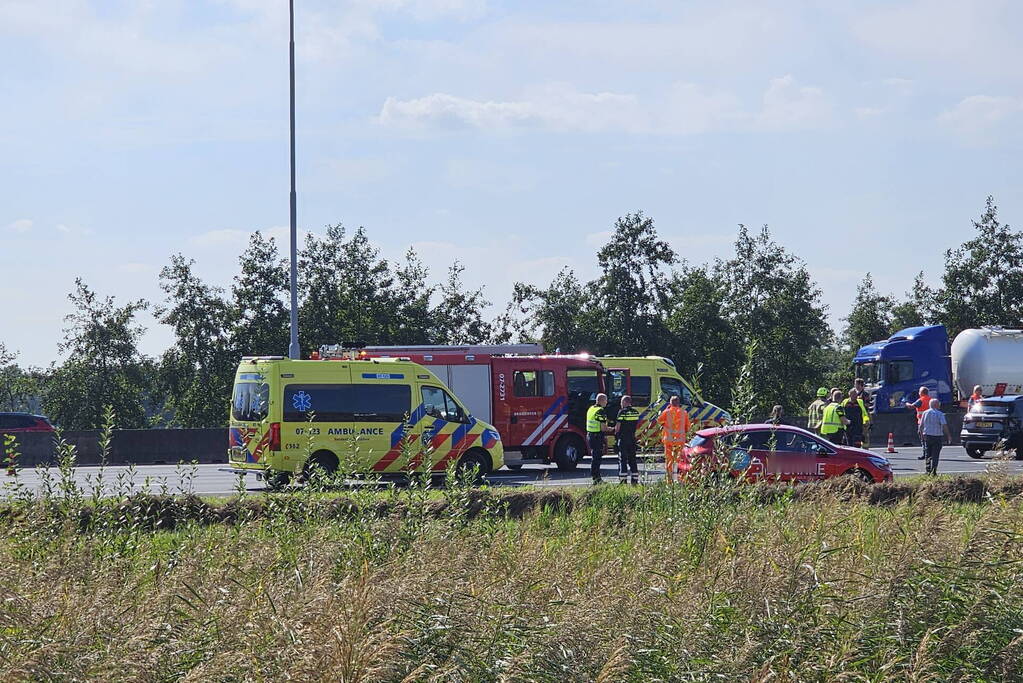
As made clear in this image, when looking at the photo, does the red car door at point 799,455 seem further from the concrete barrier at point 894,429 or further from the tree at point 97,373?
the tree at point 97,373

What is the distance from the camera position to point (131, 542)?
9.16 m

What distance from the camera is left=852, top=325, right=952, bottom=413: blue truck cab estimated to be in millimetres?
40344

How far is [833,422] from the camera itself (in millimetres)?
22500

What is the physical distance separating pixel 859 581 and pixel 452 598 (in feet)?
8.81

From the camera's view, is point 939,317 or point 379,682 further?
point 939,317

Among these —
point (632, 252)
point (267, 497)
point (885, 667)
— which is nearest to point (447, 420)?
point (267, 497)

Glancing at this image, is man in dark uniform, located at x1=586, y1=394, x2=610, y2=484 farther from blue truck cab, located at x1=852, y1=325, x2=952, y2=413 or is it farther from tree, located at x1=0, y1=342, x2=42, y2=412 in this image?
tree, located at x1=0, y1=342, x2=42, y2=412

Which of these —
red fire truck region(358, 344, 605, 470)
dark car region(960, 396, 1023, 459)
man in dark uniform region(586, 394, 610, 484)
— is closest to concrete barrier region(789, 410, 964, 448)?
dark car region(960, 396, 1023, 459)

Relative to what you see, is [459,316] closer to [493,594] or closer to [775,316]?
[775,316]

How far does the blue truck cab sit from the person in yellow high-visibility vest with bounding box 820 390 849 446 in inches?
727

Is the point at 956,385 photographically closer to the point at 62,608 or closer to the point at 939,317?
the point at 939,317

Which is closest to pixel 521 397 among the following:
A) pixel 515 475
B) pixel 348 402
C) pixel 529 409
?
pixel 529 409

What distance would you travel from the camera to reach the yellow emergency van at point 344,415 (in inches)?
814

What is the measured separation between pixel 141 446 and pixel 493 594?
26.1 metres
